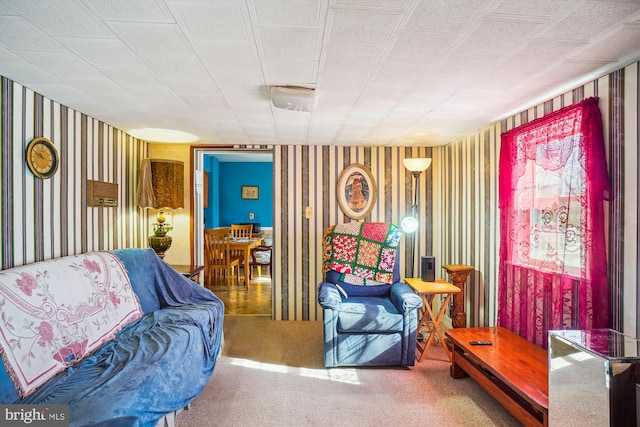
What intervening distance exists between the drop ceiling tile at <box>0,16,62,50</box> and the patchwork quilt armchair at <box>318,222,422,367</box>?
2.56 metres

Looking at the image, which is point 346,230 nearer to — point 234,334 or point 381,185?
point 381,185

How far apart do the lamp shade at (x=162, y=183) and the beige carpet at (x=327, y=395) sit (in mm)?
1854

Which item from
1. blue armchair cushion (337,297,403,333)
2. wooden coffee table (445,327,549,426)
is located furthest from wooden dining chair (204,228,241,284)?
wooden coffee table (445,327,549,426)

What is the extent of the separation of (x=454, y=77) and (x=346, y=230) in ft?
6.82

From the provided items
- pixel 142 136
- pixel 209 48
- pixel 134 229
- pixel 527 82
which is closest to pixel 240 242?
pixel 134 229

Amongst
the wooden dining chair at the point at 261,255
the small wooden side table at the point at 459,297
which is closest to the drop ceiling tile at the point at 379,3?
the small wooden side table at the point at 459,297

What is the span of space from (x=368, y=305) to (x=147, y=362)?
6.24ft

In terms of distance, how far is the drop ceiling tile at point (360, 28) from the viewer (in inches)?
57.3

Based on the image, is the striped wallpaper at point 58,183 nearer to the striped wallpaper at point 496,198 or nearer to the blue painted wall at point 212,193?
the blue painted wall at point 212,193

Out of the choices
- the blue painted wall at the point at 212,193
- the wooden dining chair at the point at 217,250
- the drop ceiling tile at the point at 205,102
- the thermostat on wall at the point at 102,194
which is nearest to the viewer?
the drop ceiling tile at the point at 205,102

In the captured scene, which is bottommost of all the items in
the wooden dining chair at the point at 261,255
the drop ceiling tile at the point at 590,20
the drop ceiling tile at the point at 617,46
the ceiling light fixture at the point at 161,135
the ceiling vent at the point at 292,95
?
the wooden dining chair at the point at 261,255

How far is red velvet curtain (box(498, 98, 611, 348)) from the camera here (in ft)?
6.66

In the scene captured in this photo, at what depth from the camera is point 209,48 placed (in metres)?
1.75

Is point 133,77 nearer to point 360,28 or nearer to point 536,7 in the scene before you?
point 360,28
